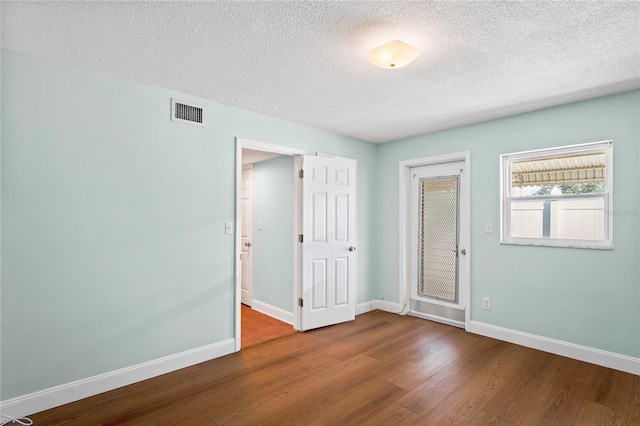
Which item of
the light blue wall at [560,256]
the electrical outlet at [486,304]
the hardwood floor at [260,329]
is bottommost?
the hardwood floor at [260,329]

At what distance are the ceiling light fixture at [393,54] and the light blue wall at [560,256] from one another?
83.3 inches

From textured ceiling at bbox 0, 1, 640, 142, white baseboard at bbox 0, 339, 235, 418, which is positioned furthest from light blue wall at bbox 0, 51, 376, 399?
textured ceiling at bbox 0, 1, 640, 142

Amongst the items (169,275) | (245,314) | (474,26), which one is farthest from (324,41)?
(245,314)

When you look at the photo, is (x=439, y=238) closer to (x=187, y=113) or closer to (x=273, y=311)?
(x=273, y=311)

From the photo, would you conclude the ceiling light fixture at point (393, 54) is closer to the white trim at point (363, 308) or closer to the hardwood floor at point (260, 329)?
the hardwood floor at point (260, 329)

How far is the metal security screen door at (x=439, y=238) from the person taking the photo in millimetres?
4227

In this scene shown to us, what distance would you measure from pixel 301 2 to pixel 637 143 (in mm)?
3123

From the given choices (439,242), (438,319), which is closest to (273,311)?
(438,319)

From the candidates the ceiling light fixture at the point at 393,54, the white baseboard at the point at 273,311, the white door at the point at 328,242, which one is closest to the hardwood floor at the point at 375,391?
the white door at the point at 328,242

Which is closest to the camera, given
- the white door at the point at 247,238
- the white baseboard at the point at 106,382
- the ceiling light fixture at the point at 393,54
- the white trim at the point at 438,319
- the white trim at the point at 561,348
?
the ceiling light fixture at the point at 393,54

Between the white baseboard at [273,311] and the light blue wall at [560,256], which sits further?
the white baseboard at [273,311]

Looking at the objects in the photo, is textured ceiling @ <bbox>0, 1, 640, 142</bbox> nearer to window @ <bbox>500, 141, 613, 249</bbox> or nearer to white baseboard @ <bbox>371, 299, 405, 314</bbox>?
window @ <bbox>500, 141, 613, 249</bbox>

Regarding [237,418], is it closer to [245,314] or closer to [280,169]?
[245,314]

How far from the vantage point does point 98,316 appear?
8.27 feet
